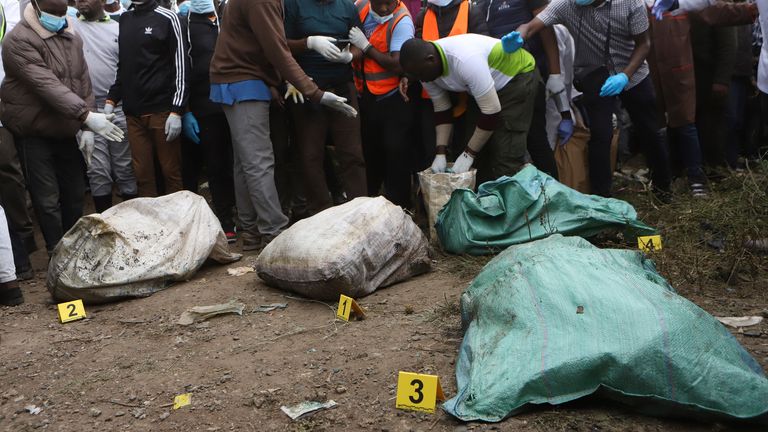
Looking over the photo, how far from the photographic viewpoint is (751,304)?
10.8 feet

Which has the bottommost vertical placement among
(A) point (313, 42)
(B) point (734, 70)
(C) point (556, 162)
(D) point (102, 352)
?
(D) point (102, 352)

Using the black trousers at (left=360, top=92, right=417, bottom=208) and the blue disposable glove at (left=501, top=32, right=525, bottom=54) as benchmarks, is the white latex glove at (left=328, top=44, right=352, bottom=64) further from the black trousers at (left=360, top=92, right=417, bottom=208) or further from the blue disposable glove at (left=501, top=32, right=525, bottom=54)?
the blue disposable glove at (left=501, top=32, right=525, bottom=54)

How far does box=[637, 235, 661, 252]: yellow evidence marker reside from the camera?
3.81m

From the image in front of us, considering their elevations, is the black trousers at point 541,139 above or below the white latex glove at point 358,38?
below

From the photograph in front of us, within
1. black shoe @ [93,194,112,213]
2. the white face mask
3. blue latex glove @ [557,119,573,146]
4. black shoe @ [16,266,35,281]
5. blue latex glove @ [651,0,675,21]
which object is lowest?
black shoe @ [16,266,35,281]

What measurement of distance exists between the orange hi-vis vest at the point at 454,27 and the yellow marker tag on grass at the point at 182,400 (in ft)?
8.72

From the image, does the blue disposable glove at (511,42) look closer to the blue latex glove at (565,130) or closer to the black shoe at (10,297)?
the blue latex glove at (565,130)

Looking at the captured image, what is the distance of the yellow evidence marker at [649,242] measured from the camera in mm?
3809

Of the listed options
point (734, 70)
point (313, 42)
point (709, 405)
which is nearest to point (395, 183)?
point (313, 42)

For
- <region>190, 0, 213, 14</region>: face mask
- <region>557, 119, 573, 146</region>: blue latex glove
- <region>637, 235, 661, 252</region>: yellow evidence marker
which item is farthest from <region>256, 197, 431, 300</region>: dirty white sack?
<region>190, 0, 213, 14</region>: face mask

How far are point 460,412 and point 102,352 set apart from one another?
5.67ft

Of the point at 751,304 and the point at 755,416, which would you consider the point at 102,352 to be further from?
the point at 751,304

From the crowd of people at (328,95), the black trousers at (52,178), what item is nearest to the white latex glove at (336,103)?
the crowd of people at (328,95)

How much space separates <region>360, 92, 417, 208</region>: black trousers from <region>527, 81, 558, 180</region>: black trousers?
75 cm
